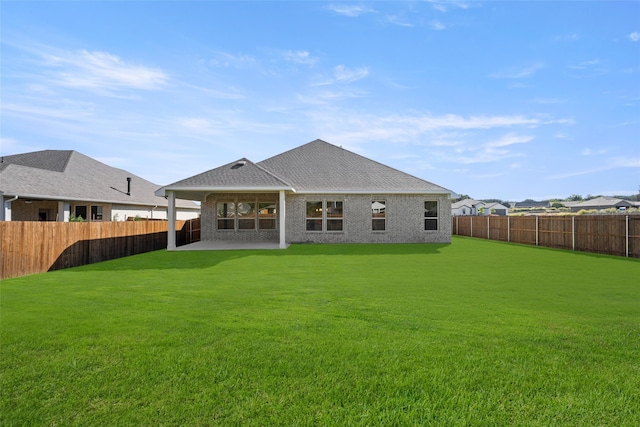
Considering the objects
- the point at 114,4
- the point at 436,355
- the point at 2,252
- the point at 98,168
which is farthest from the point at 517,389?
the point at 98,168

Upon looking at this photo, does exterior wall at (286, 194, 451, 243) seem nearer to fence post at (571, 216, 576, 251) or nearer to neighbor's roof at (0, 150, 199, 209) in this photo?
fence post at (571, 216, 576, 251)

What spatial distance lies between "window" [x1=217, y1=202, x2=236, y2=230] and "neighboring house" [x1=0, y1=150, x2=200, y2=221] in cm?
814

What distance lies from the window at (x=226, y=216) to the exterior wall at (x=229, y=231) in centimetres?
24

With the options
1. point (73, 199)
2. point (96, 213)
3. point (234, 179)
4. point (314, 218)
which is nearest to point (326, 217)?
point (314, 218)

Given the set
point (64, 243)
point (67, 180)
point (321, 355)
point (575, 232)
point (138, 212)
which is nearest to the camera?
point (321, 355)

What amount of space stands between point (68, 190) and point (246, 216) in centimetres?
1057

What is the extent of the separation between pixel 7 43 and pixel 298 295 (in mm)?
14297

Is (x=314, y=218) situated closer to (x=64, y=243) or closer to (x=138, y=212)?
(x=64, y=243)

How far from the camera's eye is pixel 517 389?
3.24 meters

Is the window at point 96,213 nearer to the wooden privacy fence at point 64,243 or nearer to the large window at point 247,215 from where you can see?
the large window at point 247,215

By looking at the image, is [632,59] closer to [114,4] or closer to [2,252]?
[114,4]

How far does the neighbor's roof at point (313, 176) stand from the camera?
17.0m

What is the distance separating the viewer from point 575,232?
686 inches

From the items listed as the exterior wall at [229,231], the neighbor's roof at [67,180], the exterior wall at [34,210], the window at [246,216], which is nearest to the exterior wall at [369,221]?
the exterior wall at [229,231]
